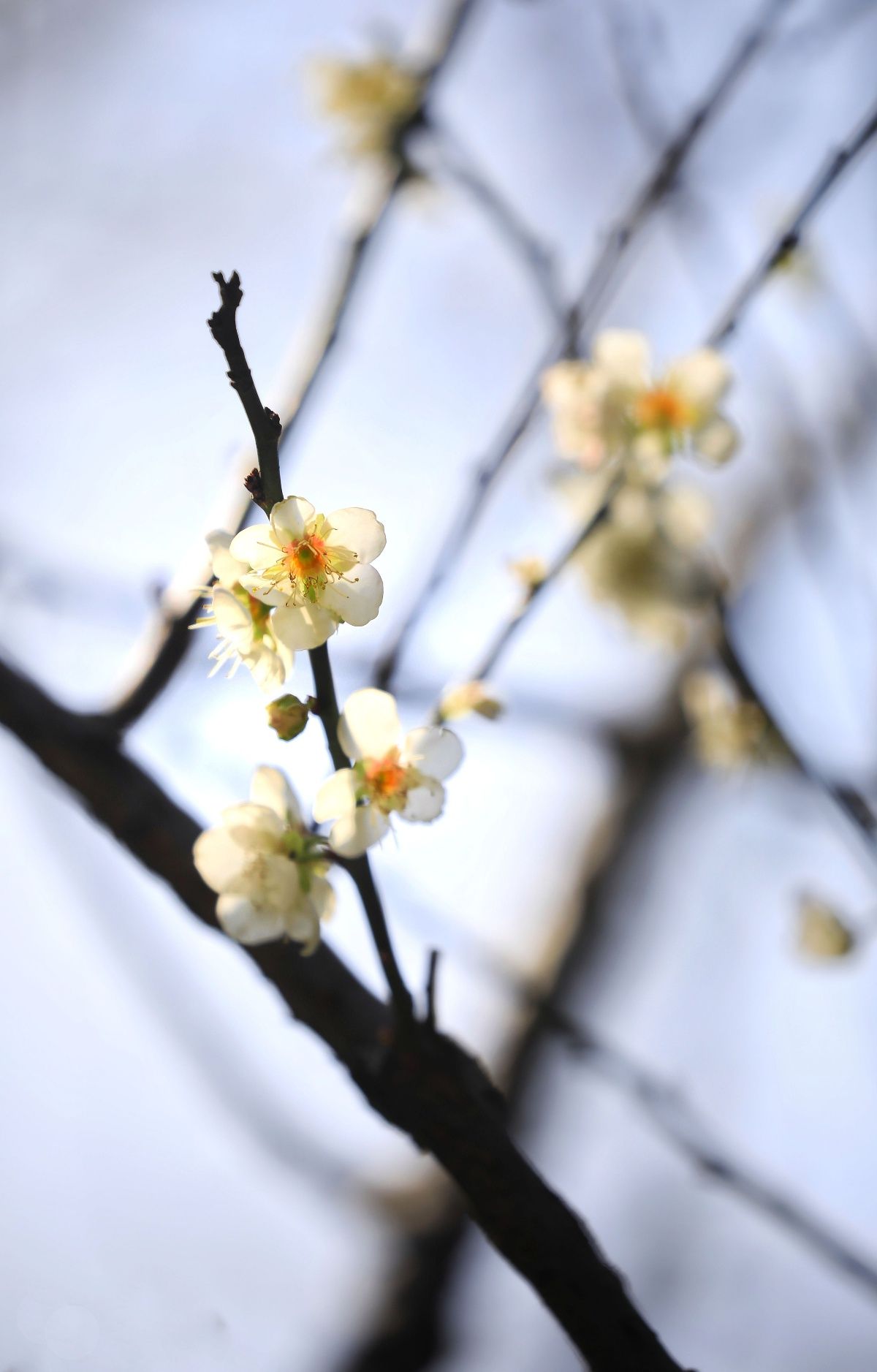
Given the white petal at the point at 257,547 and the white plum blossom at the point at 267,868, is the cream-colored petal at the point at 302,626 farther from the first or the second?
the white plum blossom at the point at 267,868

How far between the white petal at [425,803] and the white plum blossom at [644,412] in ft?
2.17

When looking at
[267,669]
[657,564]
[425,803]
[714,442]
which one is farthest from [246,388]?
[657,564]

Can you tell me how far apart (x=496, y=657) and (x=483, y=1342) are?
183 centimetres

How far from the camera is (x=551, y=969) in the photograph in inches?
92.7

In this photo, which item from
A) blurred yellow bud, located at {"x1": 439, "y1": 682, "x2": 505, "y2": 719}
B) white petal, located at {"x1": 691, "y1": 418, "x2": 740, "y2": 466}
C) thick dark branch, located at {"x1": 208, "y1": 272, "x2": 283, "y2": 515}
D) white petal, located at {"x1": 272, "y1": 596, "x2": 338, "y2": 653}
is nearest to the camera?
thick dark branch, located at {"x1": 208, "y1": 272, "x2": 283, "y2": 515}

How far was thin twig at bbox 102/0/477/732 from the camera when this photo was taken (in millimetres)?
876

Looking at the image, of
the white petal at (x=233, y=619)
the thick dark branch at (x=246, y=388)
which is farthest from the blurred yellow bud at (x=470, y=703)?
the thick dark branch at (x=246, y=388)

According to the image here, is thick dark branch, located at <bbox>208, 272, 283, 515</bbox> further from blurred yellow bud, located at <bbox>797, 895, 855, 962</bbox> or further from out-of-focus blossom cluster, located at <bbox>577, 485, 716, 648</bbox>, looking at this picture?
blurred yellow bud, located at <bbox>797, 895, 855, 962</bbox>

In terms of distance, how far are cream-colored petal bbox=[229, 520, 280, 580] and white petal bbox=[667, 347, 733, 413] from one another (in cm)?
80

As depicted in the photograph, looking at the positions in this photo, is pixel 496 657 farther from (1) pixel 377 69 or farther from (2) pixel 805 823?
(2) pixel 805 823

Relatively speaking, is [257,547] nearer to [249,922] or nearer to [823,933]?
[249,922]

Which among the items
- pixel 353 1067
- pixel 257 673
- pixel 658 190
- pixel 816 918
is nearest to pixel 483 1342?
pixel 816 918

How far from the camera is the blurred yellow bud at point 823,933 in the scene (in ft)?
4.71

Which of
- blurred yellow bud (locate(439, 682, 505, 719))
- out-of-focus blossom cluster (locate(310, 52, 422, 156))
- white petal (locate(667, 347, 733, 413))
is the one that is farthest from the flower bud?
out-of-focus blossom cluster (locate(310, 52, 422, 156))
